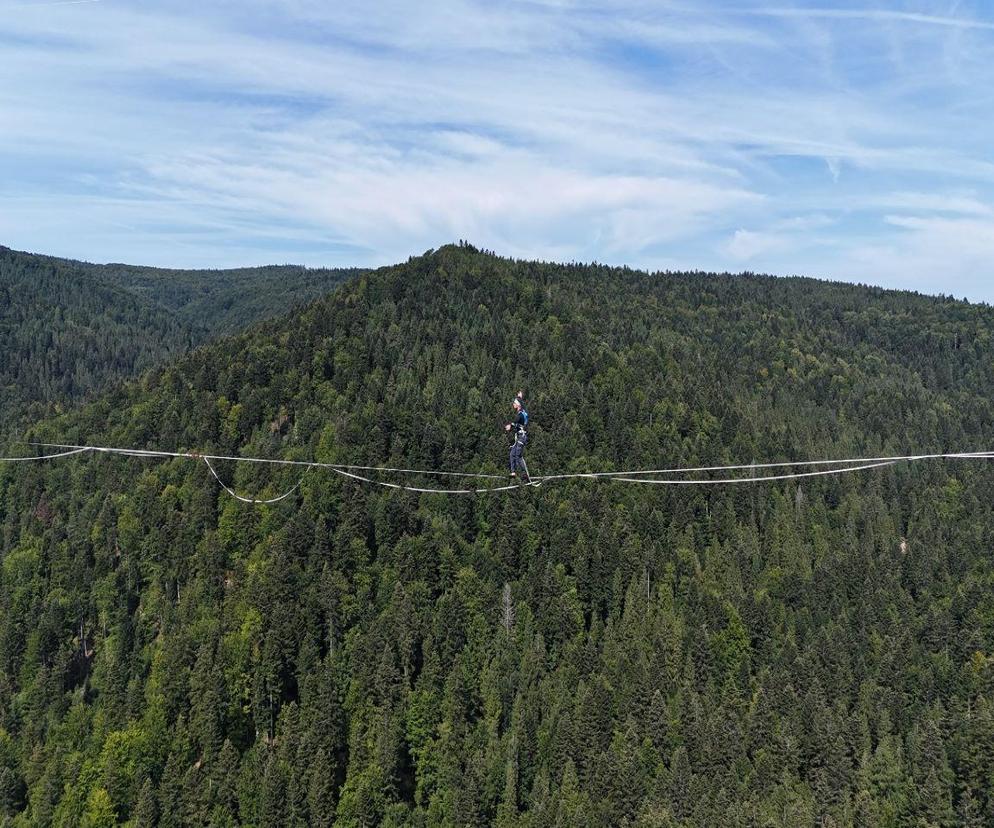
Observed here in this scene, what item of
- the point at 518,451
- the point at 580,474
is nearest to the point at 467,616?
the point at 580,474

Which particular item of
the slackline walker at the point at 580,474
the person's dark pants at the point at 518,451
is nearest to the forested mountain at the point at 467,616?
the slackline walker at the point at 580,474

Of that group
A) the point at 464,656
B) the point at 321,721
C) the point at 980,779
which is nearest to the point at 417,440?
the point at 464,656

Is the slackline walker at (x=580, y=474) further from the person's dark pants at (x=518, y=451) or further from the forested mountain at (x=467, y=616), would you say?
the forested mountain at (x=467, y=616)

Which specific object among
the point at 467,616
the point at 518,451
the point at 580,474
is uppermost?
the point at 518,451

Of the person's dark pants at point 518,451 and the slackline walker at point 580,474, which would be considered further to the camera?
the person's dark pants at point 518,451

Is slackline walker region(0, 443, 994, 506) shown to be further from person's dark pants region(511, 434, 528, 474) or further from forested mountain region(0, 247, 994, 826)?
forested mountain region(0, 247, 994, 826)

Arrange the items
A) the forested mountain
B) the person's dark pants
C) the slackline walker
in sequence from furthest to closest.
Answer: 1. the forested mountain
2. the person's dark pants
3. the slackline walker

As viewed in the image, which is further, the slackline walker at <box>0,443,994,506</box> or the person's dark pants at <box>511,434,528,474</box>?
the person's dark pants at <box>511,434,528,474</box>

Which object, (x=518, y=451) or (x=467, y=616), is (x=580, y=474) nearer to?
(x=518, y=451)

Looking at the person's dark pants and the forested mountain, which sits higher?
the person's dark pants

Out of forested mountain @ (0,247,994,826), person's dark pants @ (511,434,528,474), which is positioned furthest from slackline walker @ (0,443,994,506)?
forested mountain @ (0,247,994,826)
